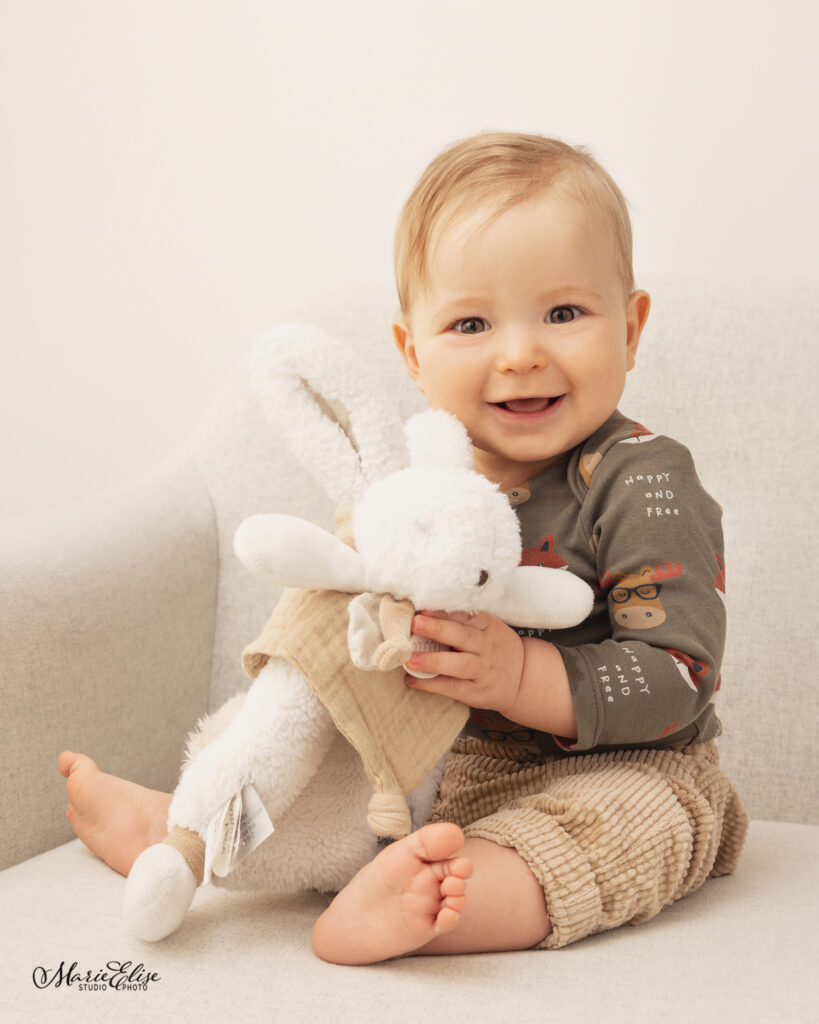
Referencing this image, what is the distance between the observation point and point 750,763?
1.16 m

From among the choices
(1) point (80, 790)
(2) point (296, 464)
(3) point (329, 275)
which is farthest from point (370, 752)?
(3) point (329, 275)

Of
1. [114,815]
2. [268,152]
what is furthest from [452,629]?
[268,152]

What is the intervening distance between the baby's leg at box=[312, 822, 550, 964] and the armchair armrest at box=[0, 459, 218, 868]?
406mm

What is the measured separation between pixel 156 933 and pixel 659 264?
1.06 meters

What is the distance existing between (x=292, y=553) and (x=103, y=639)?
1.60 ft

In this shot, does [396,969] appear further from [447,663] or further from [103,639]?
[103,639]

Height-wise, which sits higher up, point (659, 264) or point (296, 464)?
point (659, 264)

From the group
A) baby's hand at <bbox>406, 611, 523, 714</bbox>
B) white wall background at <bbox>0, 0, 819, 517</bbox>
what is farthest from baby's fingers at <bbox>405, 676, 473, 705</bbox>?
white wall background at <bbox>0, 0, 819, 517</bbox>

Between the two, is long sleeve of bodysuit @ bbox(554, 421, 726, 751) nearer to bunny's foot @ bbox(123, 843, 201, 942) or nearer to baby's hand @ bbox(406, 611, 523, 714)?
baby's hand @ bbox(406, 611, 523, 714)

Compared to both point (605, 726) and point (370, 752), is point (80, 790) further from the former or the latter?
point (605, 726)

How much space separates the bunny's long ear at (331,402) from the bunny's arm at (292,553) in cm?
7

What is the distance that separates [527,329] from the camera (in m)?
0.89

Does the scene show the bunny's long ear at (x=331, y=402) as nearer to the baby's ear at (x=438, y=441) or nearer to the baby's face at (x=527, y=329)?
the baby's ear at (x=438, y=441)

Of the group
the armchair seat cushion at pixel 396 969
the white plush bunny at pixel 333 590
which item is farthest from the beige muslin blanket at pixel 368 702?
the armchair seat cushion at pixel 396 969
